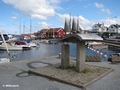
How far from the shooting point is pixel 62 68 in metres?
10.6

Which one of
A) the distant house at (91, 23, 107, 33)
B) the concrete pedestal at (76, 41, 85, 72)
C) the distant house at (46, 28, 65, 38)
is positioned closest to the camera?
the concrete pedestal at (76, 41, 85, 72)

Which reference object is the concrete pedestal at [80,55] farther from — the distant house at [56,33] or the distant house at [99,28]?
the distant house at [99,28]

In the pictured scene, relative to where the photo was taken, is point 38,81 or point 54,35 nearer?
point 38,81

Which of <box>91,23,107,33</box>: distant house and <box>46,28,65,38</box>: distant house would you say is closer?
<box>46,28,65,38</box>: distant house

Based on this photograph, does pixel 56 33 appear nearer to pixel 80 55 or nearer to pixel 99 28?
pixel 99 28

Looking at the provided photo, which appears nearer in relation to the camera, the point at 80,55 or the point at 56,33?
the point at 80,55

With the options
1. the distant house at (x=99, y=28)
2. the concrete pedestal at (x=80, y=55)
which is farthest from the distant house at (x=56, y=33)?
the concrete pedestal at (x=80, y=55)

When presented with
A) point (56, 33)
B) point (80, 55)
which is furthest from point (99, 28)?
point (80, 55)

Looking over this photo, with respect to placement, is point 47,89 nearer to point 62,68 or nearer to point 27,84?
point 27,84

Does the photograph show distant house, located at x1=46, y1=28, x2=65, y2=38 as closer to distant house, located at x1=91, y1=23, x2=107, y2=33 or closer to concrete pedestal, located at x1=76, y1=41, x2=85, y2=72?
distant house, located at x1=91, y1=23, x2=107, y2=33

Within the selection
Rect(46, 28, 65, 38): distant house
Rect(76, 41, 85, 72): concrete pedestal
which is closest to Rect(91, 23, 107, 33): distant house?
Rect(46, 28, 65, 38): distant house

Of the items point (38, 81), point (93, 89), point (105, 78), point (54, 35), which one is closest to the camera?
point (93, 89)

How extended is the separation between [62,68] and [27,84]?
364cm

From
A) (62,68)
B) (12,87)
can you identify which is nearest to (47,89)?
(12,87)
